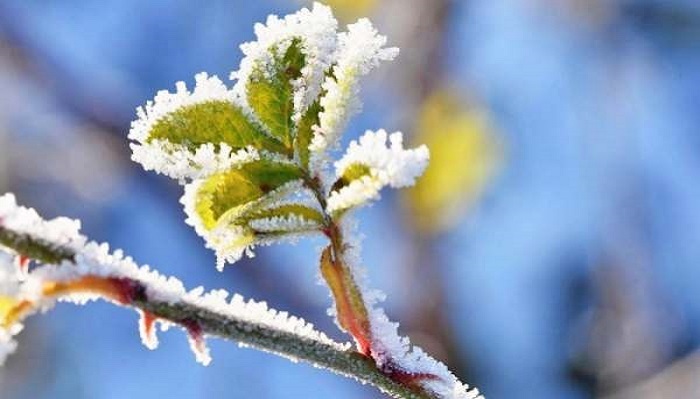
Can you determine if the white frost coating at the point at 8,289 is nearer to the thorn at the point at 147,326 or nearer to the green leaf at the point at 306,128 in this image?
the thorn at the point at 147,326

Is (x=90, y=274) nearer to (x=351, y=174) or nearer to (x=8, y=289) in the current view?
(x=8, y=289)

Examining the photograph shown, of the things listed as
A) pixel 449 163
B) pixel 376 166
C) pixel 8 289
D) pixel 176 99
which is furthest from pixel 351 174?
pixel 449 163

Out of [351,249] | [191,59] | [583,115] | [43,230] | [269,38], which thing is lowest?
[43,230]

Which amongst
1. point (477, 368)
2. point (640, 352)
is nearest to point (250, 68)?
point (640, 352)

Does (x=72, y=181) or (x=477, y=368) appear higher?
(x=72, y=181)

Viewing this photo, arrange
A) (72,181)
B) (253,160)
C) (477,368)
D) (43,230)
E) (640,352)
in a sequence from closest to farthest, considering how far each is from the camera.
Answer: (43,230)
(253,160)
(640,352)
(477,368)
(72,181)

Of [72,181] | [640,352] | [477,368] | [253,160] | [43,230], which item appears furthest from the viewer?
[72,181]

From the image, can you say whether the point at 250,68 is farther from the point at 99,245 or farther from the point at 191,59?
the point at 191,59
